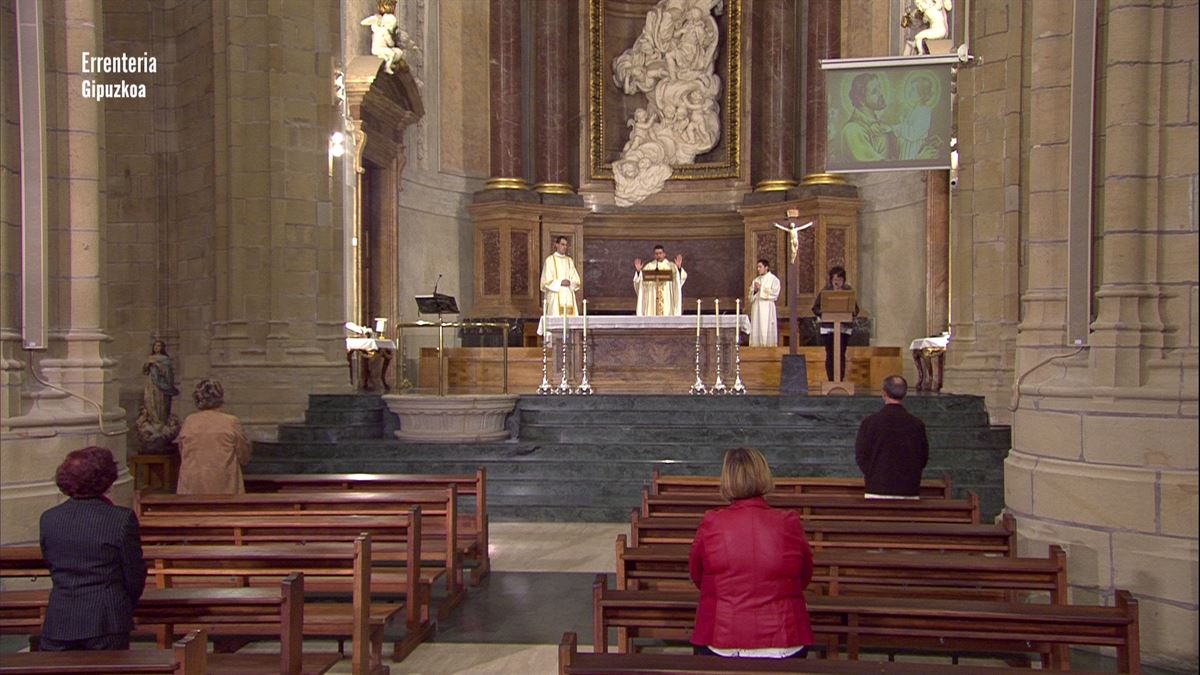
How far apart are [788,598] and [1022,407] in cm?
370

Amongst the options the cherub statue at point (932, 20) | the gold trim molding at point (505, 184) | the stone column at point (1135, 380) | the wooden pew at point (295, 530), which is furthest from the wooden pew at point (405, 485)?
the gold trim molding at point (505, 184)

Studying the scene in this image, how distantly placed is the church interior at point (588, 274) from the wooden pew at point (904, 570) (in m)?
0.11

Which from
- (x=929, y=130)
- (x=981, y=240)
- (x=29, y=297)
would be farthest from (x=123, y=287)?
(x=981, y=240)

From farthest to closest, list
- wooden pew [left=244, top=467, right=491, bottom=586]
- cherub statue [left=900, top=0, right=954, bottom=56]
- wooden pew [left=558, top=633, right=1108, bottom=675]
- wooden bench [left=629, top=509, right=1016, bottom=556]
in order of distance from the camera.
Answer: cherub statue [left=900, top=0, right=954, bottom=56]
wooden pew [left=244, top=467, right=491, bottom=586]
wooden bench [left=629, top=509, right=1016, bottom=556]
wooden pew [left=558, top=633, right=1108, bottom=675]

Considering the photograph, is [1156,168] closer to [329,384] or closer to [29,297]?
[29,297]

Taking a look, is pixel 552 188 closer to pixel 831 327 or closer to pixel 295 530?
pixel 831 327

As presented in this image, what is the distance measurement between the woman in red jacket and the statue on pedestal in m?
7.91

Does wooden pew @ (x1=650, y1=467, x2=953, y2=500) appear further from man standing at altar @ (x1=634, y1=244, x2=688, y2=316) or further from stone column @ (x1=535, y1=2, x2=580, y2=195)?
stone column @ (x1=535, y1=2, x2=580, y2=195)

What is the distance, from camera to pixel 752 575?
11.6 ft

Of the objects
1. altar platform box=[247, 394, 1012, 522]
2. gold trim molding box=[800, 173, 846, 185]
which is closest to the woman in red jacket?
altar platform box=[247, 394, 1012, 522]

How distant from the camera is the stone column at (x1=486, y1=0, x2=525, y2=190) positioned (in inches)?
749

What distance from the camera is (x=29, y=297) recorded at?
22.5ft

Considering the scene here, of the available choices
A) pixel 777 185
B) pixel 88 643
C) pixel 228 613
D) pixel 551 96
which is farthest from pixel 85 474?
pixel 551 96

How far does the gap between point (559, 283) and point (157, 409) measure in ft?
23.8
